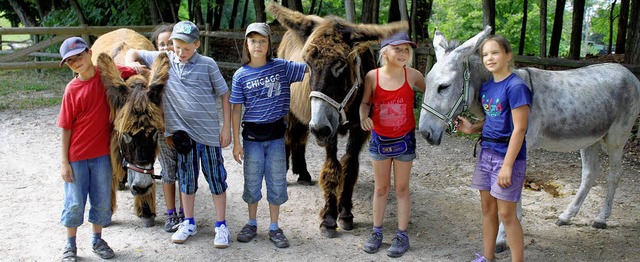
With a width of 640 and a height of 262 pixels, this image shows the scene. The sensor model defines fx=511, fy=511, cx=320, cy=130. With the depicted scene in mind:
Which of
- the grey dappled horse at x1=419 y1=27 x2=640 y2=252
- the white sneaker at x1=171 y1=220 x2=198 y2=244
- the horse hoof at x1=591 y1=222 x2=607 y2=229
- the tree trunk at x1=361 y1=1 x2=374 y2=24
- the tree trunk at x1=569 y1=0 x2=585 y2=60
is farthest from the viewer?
the tree trunk at x1=569 y1=0 x2=585 y2=60

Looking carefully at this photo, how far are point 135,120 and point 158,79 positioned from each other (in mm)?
369

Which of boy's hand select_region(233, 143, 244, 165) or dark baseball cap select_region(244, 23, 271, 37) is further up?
dark baseball cap select_region(244, 23, 271, 37)

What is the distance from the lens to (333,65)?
3750 millimetres

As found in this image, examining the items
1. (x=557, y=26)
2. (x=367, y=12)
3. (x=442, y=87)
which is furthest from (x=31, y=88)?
(x=557, y=26)

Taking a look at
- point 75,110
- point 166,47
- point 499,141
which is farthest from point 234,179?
point 499,141

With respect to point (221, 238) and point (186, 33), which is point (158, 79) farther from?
point (221, 238)

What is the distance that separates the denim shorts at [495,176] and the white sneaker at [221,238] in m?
1.96

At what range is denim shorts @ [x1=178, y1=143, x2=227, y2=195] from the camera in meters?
4.01

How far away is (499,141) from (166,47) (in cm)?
324

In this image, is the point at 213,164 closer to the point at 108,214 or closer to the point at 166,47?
the point at 108,214

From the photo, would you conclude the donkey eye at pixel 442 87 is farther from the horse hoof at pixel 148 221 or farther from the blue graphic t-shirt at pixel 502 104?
the horse hoof at pixel 148 221

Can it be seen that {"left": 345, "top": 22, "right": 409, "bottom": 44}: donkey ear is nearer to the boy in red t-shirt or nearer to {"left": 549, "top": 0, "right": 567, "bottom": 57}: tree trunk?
the boy in red t-shirt

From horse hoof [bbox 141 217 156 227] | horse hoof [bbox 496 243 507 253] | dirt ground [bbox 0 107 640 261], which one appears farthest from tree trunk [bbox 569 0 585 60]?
horse hoof [bbox 141 217 156 227]

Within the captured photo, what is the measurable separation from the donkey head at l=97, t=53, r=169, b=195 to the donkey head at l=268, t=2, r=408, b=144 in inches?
44.3
